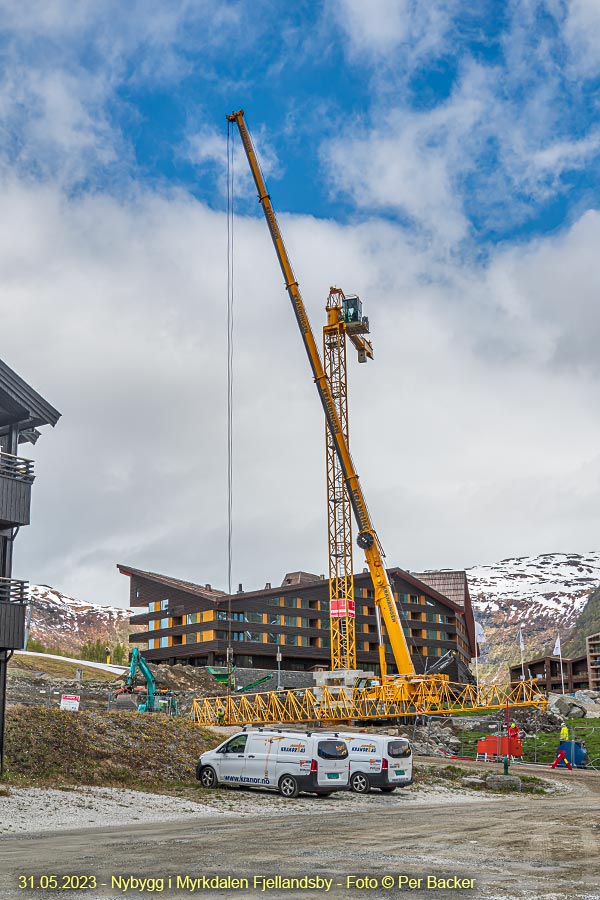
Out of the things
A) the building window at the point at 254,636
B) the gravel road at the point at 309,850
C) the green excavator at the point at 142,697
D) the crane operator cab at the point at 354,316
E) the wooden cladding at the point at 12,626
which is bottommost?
the gravel road at the point at 309,850

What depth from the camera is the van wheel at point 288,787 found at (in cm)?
2522

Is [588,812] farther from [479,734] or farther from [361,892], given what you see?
[479,734]

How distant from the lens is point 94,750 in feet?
94.8

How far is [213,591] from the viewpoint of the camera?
106062 millimetres

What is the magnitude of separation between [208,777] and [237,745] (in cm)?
166

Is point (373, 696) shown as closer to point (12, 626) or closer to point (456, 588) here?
point (12, 626)

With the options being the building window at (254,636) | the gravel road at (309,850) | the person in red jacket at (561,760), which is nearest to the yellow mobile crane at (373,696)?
the person in red jacket at (561,760)

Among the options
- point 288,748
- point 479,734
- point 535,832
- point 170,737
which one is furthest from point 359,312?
point 535,832

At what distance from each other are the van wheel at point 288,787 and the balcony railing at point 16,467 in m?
12.4

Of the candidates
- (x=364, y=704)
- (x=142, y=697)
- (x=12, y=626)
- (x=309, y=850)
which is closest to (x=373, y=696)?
(x=364, y=704)

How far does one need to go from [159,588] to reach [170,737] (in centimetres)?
7058

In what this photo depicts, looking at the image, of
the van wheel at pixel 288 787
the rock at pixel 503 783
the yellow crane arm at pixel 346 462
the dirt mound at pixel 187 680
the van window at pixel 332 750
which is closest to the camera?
the van wheel at pixel 288 787

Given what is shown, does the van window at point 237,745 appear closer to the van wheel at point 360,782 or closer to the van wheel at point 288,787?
the van wheel at point 288,787

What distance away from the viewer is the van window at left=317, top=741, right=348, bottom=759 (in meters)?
25.5
